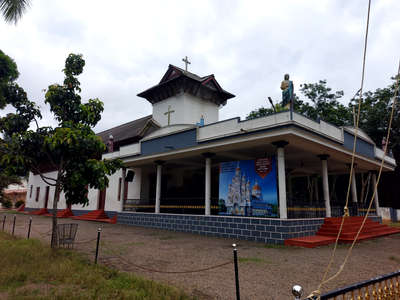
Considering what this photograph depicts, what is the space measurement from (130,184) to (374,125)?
23263 mm

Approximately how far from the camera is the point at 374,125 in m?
25.6

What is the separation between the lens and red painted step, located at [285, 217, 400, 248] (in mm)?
10073

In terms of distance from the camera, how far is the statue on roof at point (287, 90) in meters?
11.3

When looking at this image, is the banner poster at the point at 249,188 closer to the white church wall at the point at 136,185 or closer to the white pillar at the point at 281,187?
the white pillar at the point at 281,187

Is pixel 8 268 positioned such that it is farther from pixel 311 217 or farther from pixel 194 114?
pixel 194 114

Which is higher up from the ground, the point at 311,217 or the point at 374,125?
the point at 374,125

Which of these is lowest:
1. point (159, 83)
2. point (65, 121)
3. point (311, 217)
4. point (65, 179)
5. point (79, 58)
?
point (311, 217)

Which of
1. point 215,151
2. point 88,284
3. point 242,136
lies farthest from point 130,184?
point 88,284

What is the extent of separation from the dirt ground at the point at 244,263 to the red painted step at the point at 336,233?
485 mm

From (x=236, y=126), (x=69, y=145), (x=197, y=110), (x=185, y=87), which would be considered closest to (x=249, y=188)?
(x=236, y=126)

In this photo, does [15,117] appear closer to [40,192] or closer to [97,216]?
[97,216]

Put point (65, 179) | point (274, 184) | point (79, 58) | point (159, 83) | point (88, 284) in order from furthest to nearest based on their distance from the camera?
point (159, 83) → point (274, 184) → point (79, 58) → point (65, 179) → point (88, 284)

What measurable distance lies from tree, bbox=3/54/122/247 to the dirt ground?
2276 mm

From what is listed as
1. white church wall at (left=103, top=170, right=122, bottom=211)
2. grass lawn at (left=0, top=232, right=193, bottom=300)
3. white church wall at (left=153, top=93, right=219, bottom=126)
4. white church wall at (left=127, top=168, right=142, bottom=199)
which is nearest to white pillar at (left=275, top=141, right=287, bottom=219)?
grass lawn at (left=0, top=232, right=193, bottom=300)
